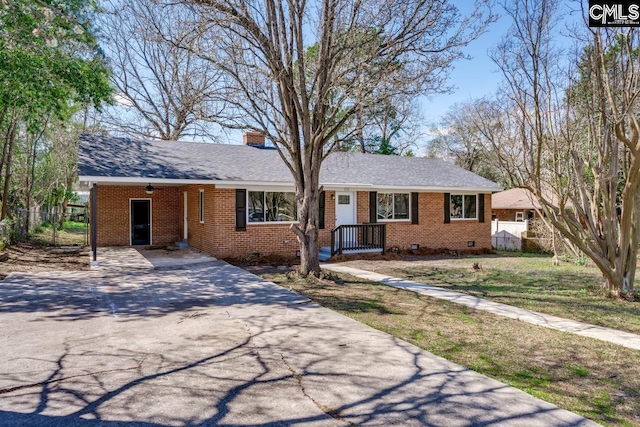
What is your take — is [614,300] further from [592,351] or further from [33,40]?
[33,40]

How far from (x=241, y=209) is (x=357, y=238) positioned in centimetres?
406

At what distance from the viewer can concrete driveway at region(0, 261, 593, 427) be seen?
359 centimetres

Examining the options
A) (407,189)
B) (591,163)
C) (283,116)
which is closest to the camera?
(591,163)

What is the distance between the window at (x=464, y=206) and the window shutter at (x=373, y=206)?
3.94 m

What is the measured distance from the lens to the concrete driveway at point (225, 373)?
3592mm

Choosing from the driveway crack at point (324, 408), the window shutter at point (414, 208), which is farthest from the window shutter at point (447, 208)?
the driveway crack at point (324, 408)

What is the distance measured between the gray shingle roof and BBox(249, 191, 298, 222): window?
64 centimetres

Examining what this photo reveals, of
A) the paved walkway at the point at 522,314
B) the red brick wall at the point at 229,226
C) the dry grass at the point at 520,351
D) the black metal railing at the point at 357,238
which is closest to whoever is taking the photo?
the dry grass at the point at 520,351

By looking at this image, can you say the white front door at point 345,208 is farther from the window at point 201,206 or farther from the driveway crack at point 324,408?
the driveway crack at point 324,408

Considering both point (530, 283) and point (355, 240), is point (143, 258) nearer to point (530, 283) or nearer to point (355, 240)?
point (355, 240)

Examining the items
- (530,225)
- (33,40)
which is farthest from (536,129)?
(530,225)

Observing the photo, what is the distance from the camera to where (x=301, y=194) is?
10.2 meters

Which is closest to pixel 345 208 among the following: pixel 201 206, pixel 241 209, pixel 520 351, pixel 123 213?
pixel 241 209

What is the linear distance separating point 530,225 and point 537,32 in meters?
14.8
